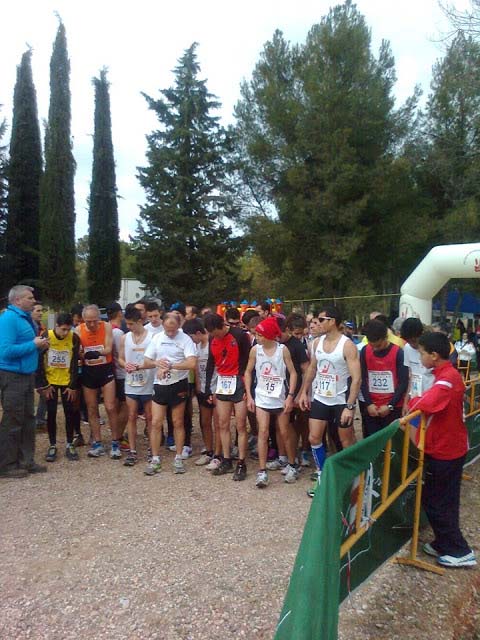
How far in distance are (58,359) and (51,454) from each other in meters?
1.15

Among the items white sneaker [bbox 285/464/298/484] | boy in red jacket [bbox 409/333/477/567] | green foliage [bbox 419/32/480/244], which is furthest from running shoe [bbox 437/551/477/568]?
green foliage [bbox 419/32/480/244]

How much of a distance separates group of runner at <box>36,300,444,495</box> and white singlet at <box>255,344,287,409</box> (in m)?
0.01

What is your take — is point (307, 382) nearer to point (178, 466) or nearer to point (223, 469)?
point (223, 469)

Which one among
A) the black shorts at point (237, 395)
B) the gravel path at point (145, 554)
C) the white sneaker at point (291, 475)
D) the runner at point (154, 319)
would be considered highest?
the runner at point (154, 319)

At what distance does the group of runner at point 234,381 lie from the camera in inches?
211

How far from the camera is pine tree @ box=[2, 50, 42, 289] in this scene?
24.8 m

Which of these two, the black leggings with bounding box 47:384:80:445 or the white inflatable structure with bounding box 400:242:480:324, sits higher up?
the white inflatable structure with bounding box 400:242:480:324

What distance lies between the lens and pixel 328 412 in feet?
17.5

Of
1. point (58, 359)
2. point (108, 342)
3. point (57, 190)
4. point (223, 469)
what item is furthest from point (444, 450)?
point (57, 190)

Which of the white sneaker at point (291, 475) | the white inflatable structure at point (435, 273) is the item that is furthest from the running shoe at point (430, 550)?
the white inflatable structure at point (435, 273)

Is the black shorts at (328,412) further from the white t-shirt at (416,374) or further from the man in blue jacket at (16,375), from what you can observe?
the man in blue jacket at (16,375)

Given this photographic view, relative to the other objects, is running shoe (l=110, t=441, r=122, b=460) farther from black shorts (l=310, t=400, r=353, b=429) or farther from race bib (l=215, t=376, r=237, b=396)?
black shorts (l=310, t=400, r=353, b=429)

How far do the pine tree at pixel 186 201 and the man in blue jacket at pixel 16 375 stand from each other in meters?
20.4

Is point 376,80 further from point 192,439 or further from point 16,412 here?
point 16,412
